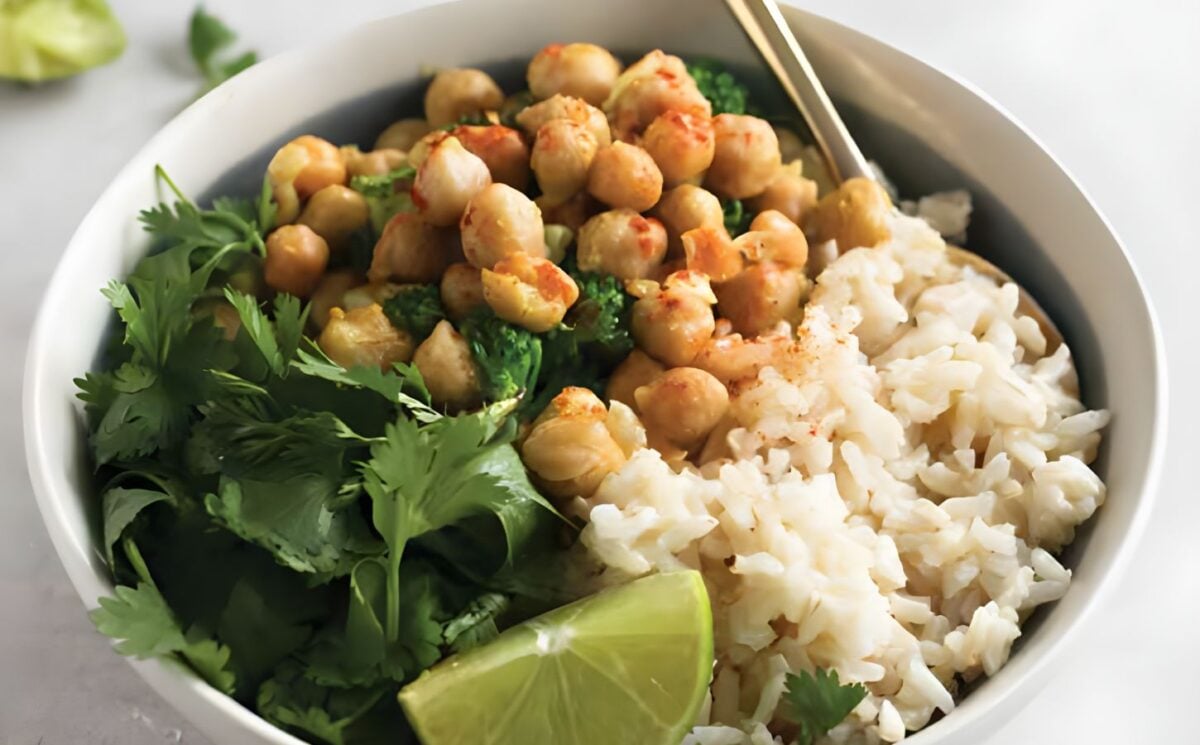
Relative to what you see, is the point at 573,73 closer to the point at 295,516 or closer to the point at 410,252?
the point at 410,252

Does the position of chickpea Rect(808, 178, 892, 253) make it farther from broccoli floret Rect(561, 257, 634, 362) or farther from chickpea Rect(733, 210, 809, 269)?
broccoli floret Rect(561, 257, 634, 362)

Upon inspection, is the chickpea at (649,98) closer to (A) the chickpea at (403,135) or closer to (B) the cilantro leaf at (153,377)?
(A) the chickpea at (403,135)

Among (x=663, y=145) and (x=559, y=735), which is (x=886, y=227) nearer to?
(x=663, y=145)

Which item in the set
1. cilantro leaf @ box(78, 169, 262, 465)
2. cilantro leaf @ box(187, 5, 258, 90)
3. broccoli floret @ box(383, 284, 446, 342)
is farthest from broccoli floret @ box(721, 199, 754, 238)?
cilantro leaf @ box(187, 5, 258, 90)

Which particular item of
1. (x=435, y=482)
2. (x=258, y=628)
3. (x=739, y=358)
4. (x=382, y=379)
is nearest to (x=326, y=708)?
(x=258, y=628)

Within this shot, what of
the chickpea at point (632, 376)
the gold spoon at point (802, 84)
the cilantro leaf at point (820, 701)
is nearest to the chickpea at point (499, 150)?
the chickpea at point (632, 376)

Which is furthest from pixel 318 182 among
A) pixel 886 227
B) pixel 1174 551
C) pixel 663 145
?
pixel 1174 551
